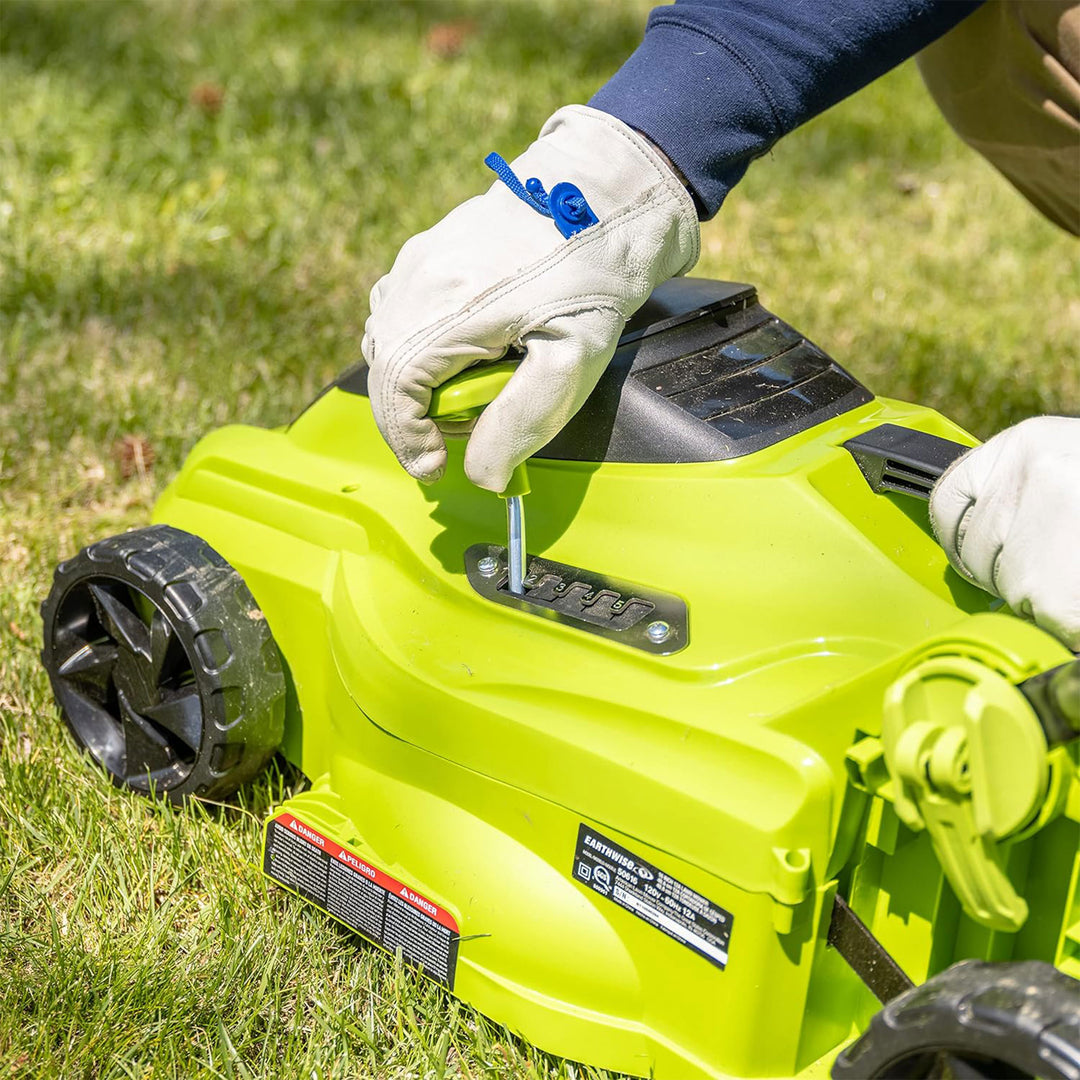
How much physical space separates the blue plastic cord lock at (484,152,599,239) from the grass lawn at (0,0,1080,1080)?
727 mm

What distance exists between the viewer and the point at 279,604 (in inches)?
59.9

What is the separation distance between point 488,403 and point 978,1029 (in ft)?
2.30

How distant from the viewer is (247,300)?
275 centimetres

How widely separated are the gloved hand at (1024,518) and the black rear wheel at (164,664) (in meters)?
0.73

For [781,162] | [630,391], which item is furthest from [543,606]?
[781,162]

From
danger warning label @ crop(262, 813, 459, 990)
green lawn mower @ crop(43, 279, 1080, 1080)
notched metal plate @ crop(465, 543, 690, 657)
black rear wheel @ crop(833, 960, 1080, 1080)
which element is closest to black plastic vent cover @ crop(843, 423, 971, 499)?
green lawn mower @ crop(43, 279, 1080, 1080)

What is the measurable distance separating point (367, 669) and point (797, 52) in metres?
0.77

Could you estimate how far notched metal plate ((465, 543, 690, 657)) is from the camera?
1238 millimetres

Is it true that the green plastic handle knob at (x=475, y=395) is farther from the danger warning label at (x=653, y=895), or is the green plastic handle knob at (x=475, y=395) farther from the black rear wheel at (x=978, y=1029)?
the black rear wheel at (x=978, y=1029)

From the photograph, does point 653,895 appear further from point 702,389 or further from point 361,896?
point 702,389

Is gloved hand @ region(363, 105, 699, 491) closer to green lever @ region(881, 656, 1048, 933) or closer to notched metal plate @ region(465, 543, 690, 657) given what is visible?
notched metal plate @ region(465, 543, 690, 657)

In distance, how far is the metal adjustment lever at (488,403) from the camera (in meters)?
1.31

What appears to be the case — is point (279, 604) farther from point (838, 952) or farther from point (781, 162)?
point (781, 162)

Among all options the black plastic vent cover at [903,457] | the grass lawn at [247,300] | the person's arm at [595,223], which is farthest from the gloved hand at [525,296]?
the grass lawn at [247,300]
